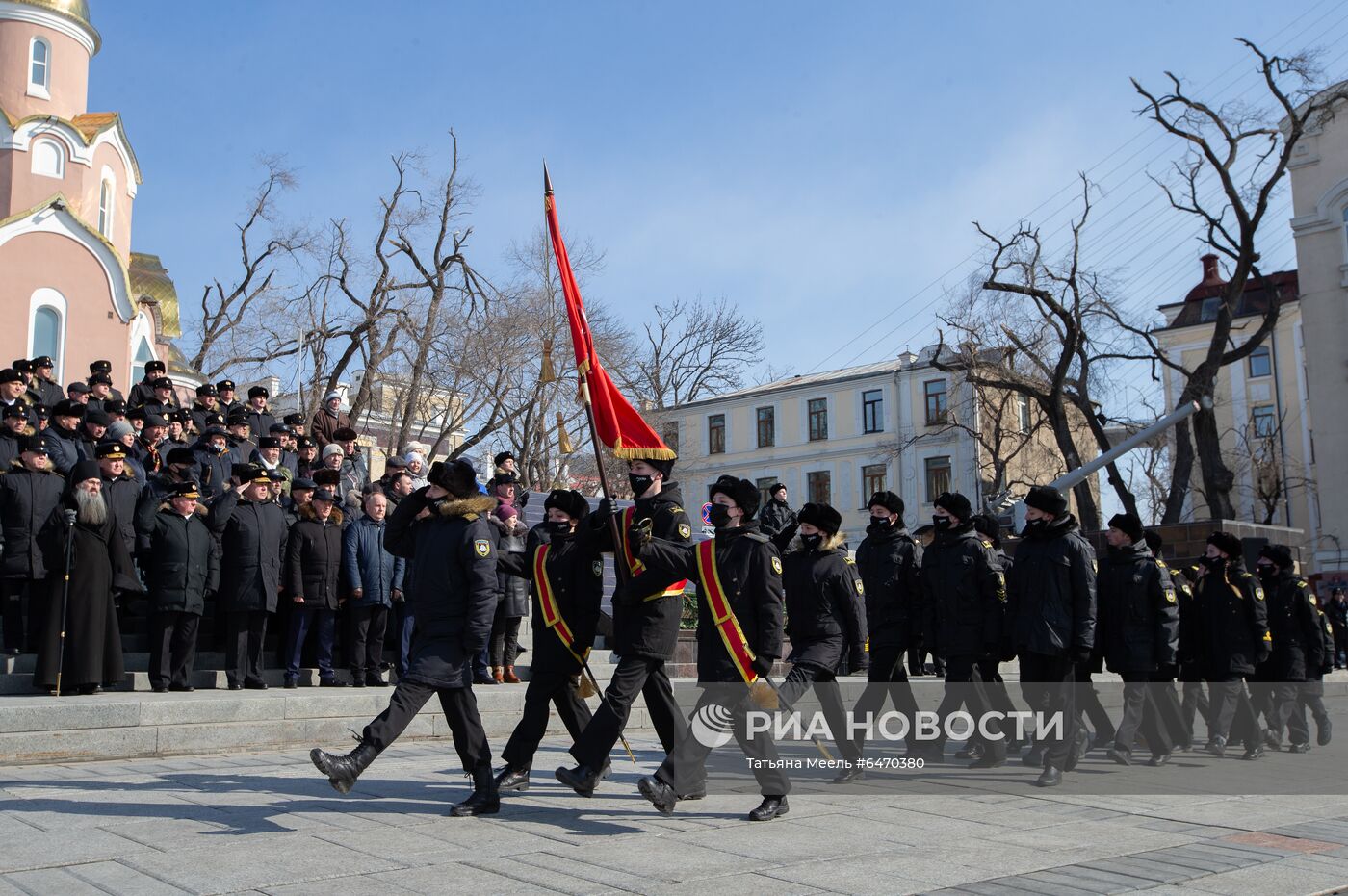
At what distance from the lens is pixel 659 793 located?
662 centimetres

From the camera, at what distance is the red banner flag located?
8062mm

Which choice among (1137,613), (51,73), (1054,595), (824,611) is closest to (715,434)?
(51,73)

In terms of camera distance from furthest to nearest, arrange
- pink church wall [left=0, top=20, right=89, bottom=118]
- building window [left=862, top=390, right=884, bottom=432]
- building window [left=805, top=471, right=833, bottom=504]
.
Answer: building window [left=805, top=471, right=833, bottom=504] → building window [left=862, top=390, right=884, bottom=432] → pink church wall [left=0, top=20, right=89, bottom=118]

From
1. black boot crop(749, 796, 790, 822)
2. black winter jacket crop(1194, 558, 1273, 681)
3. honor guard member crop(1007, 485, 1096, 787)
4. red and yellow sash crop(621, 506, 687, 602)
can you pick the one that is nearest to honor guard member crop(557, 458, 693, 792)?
red and yellow sash crop(621, 506, 687, 602)

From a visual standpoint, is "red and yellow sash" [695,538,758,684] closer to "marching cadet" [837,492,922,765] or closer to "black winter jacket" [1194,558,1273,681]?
"marching cadet" [837,492,922,765]

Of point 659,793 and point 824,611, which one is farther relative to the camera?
point 824,611

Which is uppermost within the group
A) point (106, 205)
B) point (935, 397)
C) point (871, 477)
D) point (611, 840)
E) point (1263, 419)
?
point (106, 205)

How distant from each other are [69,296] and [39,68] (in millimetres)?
9138

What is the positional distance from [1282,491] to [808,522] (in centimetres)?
4574

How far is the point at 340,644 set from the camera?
41.0 ft

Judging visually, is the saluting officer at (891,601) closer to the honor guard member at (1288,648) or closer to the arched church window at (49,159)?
the honor guard member at (1288,648)

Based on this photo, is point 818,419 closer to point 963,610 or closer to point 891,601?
point 891,601

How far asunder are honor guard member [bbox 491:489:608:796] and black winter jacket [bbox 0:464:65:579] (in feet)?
14.5

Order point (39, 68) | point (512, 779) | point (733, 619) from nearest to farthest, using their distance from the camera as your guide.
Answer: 1. point (733, 619)
2. point (512, 779)
3. point (39, 68)
